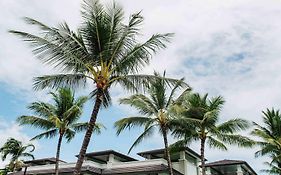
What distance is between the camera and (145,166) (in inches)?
1086

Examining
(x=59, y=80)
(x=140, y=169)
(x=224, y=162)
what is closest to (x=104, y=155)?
(x=140, y=169)

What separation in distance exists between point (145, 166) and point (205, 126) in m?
7.84

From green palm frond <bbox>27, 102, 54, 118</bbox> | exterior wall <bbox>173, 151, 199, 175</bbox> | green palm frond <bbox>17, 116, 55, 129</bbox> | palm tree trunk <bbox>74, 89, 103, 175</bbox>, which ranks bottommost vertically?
palm tree trunk <bbox>74, 89, 103, 175</bbox>

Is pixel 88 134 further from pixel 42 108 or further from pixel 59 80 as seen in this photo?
pixel 42 108

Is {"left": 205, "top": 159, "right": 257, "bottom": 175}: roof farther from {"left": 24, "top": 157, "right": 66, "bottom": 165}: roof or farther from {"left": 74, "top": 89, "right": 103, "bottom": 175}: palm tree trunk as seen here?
{"left": 74, "top": 89, "right": 103, "bottom": 175}: palm tree trunk

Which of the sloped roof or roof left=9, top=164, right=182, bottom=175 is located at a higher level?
the sloped roof

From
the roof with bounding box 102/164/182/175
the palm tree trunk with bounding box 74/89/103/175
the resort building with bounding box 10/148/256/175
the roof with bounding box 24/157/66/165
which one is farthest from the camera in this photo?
the roof with bounding box 24/157/66/165

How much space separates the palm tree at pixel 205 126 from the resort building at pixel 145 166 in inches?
167

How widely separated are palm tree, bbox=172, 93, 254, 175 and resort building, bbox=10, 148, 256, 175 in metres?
4.23

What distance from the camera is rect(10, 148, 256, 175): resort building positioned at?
27344mm

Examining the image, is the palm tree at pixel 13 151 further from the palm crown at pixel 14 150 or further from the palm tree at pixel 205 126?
the palm tree at pixel 205 126

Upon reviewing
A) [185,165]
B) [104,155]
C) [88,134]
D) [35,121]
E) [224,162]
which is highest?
[35,121]

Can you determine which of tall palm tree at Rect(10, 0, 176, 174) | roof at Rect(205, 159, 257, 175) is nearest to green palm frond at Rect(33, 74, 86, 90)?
tall palm tree at Rect(10, 0, 176, 174)

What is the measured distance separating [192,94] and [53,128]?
9.87 meters
